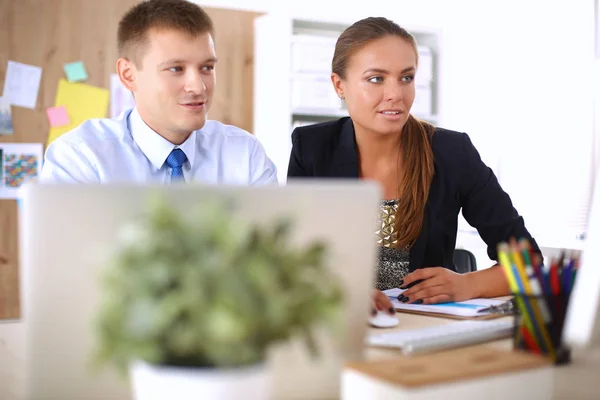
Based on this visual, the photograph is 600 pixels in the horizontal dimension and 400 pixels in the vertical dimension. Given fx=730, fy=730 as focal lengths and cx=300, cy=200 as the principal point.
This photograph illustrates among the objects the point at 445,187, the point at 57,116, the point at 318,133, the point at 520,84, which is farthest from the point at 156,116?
the point at 520,84

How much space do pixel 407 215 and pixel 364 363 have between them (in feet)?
3.69

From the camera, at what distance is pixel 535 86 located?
401cm

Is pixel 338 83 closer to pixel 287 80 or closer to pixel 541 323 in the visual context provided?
pixel 541 323

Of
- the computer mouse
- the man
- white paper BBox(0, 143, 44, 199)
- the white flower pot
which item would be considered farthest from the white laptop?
white paper BBox(0, 143, 44, 199)

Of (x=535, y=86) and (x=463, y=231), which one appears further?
(x=535, y=86)

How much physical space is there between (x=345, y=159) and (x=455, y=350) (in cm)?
111

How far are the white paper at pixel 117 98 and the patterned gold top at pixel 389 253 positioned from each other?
1.91 metres

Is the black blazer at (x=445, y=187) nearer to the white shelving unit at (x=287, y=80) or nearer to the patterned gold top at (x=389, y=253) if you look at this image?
the patterned gold top at (x=389, y=253)

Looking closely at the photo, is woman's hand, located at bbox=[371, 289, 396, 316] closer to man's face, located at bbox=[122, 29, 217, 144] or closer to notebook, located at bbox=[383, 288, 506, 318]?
notebook, located at bbox=[383, 288, 506, 318]

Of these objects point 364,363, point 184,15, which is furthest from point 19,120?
point 364,363

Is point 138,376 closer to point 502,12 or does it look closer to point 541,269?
point 541,269

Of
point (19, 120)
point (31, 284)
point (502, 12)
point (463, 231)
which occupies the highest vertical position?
point (502, 12)

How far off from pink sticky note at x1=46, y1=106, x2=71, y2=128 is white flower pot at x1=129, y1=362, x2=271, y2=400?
9.63ft

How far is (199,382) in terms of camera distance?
0.58m
